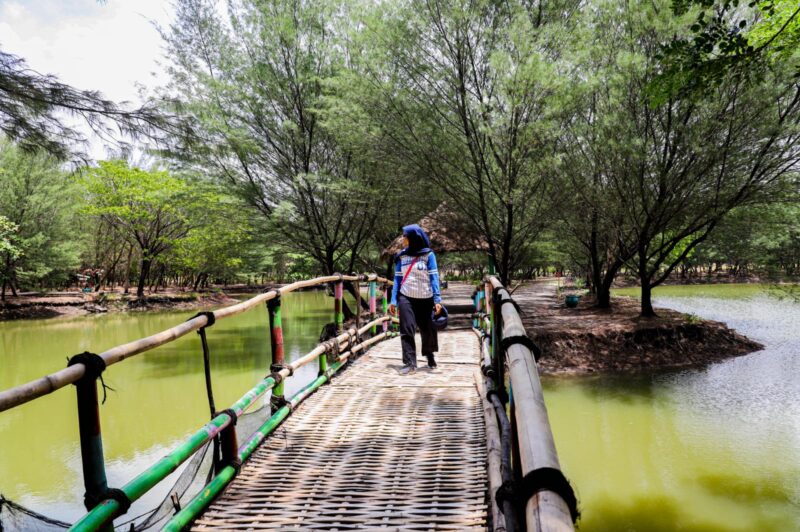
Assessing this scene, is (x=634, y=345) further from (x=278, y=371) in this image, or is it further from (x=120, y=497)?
(x=120, y=497)

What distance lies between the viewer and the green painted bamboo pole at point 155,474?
1.42 meters

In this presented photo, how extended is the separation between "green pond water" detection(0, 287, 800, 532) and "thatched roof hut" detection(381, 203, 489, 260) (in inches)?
202

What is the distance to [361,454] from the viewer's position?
2723 millimetres

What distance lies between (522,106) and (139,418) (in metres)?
9.58

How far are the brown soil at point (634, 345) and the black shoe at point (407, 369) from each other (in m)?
6.37

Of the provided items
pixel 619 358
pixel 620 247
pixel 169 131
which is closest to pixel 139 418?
pixel 169 131

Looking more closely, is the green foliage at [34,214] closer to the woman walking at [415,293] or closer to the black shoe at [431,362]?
the woman walking at [415,293]

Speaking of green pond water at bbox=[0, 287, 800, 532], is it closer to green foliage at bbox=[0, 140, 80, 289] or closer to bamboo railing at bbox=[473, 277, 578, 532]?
bamboo railing at bbox=[473, 277, 578, 532]

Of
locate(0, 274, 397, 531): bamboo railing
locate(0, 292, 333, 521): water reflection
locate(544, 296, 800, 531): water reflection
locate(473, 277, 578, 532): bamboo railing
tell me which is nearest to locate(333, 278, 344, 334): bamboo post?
locate(0, 274, 397, 531): bamboo railing

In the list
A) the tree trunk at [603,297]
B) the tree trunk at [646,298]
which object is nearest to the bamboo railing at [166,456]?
the tree trunk at [646,298]

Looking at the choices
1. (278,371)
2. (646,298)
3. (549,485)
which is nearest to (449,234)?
(646,298)

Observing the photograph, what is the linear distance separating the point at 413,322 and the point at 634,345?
28.7 feet

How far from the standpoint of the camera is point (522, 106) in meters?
9.78

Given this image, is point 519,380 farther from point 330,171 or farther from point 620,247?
point 620,247
